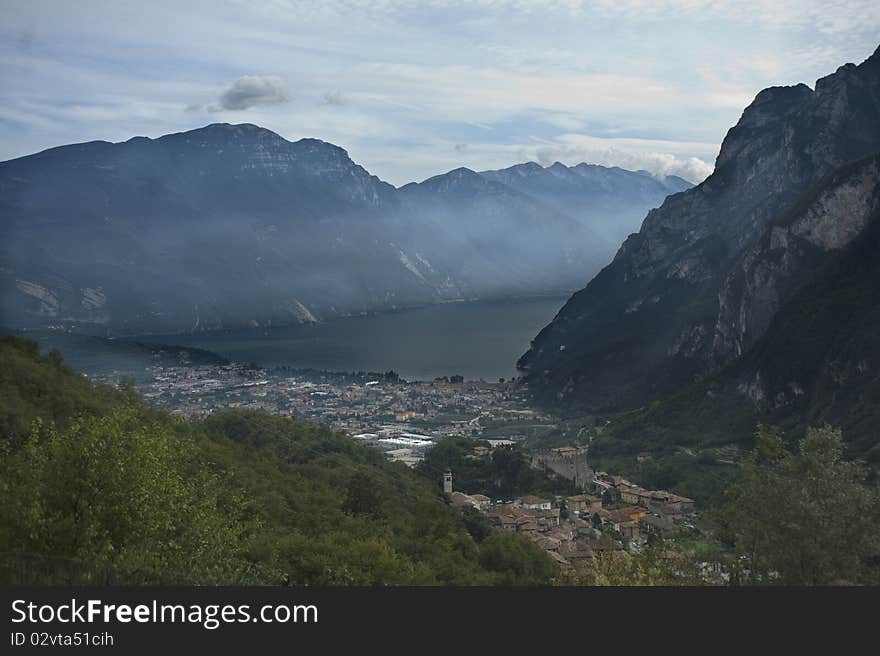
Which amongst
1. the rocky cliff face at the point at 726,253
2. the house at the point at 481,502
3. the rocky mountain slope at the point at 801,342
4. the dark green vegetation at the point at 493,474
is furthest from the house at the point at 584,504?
the rocky cliff face at the point at 726,253

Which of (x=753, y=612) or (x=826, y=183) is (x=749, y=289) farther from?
(x=753, y=612)

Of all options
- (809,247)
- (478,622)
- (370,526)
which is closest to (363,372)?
(809,247)

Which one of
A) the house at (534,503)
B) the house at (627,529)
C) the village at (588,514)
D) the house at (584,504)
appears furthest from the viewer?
the house at (534,503)

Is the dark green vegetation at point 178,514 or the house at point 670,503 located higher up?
the dark green vegetation at point 178,514

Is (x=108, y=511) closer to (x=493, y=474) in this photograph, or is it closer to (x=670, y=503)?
(x=670, y=503)

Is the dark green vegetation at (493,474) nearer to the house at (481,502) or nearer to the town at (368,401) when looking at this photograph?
the house at (481,502)

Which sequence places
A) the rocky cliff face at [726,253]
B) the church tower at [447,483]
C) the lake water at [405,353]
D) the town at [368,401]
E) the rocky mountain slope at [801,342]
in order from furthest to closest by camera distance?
the lake water at [405,353]
the town at [368,401]
the rocky cliff face at [726,253]
the rocky mountain slope at [801,342]
the church tower at [447,483]

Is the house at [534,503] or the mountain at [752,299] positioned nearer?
the house at [534,503]

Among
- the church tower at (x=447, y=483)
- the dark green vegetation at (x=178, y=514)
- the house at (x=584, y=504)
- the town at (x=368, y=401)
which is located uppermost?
the dark green vegetation at (x=178, y=514)
